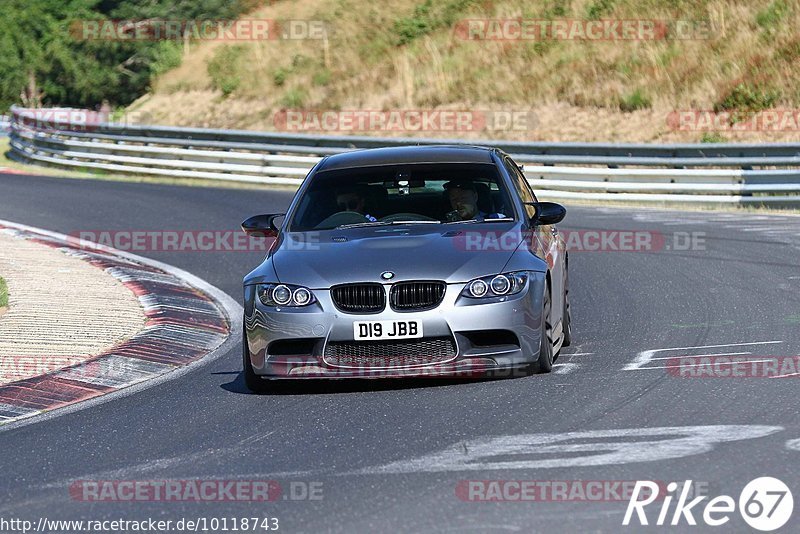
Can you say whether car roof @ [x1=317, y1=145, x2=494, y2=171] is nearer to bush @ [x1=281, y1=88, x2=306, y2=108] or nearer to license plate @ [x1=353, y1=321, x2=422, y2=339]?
license plate @ [x1=353, y1=321, x2=422, y2=339]

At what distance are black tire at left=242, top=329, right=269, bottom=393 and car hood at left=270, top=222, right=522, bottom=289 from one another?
1.78 ft

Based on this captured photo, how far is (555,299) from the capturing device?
9492 millimetres

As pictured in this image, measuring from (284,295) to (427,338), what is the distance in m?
0.97

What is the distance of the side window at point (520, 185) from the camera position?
1027cm

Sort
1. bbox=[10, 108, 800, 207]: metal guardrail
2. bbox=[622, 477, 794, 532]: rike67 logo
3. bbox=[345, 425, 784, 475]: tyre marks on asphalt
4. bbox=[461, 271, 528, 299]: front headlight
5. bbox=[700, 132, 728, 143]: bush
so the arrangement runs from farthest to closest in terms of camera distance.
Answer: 1. bbox=[700, 132, 728, 143]: bush
2. bbox=[10, 108, 800, 207]: metal guardrail
3. bbox=[461, 271, 528, 299]: front headlight
4. bbox=[345, 425, 784, 475]: tyre marks on asphalt
5. bbox=[622, 477, 794, 532]: rike67 logo

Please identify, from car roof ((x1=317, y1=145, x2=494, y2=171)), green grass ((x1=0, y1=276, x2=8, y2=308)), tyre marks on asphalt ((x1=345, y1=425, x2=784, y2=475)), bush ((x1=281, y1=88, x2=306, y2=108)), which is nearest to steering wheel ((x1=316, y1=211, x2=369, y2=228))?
car roof ((x1=317, y1=145, x2=494, y2=171))

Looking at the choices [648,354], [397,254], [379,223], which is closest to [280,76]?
[379,223]

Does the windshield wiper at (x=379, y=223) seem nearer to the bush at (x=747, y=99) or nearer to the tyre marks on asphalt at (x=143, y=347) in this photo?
the tyre marks on asphalt at (x=143, y=347)

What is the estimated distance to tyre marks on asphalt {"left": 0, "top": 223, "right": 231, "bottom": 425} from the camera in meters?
9.26

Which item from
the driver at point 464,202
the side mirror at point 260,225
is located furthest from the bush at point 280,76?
the driver at point 464,202

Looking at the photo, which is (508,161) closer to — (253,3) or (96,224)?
(96,224)

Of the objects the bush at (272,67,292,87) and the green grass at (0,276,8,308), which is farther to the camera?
the bush at (272,67,292,87)

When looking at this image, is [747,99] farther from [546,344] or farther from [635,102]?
[546,344]

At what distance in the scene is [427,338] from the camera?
27.8 ft
